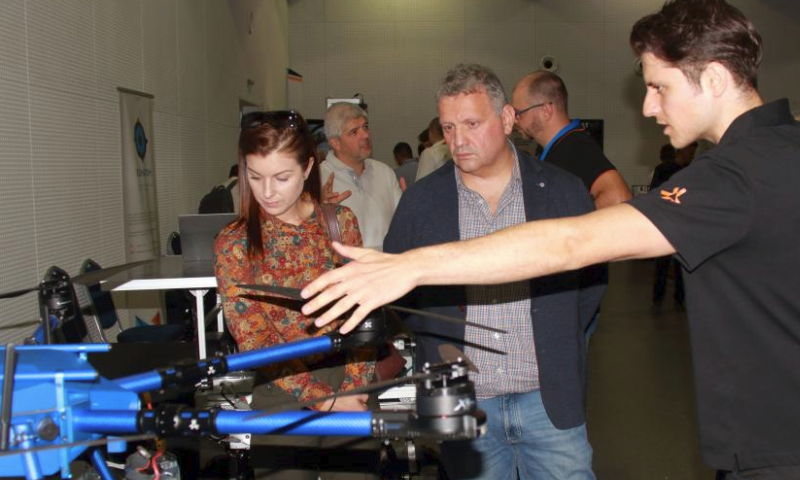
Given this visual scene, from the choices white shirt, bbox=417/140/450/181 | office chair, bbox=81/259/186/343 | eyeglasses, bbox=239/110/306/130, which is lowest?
office chair, bbox=81/259/186/343

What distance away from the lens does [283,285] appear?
2.45m

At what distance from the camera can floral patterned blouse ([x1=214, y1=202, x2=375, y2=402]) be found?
2336 mm

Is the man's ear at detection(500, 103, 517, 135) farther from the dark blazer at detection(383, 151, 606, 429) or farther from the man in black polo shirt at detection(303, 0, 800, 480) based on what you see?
the man in black polo shirt at detection(303, 0, 800, 480)

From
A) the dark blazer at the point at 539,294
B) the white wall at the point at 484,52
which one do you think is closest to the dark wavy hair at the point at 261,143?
the dark blazer at the point at 539,294

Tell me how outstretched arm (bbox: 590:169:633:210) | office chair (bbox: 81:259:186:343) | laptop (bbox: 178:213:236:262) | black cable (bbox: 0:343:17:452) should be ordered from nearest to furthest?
black cable (bbox: 0:343:17:452) → outstretched arm (bbox: 590:169:633:210) → office chair (bbox: 81:259:186:343) → laptop (bbox: 178:213:236:262)

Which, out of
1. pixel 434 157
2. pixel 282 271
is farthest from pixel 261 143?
pixel 434 157

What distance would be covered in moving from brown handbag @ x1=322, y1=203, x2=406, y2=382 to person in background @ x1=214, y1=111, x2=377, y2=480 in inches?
0.7

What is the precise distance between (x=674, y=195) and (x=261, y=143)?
1.41 m

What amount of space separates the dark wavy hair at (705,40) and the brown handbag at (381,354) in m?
1.24

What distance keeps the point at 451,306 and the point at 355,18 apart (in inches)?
559

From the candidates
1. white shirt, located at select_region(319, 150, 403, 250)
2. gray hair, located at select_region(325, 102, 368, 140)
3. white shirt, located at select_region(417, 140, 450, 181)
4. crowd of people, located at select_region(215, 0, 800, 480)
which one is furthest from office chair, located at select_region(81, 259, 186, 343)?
white shirt, located at select_region(417, 140, 450, 181)

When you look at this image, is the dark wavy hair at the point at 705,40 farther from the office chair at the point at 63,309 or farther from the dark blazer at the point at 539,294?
the office chair at the point at 63,309

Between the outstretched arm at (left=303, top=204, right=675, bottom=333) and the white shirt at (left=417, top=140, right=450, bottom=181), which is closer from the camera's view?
the outstretched arm at (left=303, top=204, right=675, bottom=333)

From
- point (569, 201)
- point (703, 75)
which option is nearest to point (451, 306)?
point (569, 201)
